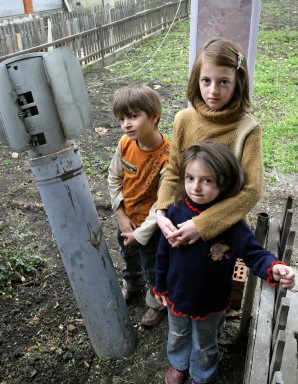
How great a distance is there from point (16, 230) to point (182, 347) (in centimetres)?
217

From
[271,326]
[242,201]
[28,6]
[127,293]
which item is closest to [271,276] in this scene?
[271,326]

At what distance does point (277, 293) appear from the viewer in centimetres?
170

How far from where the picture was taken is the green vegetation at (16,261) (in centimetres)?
303

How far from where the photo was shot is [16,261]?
3.14 m

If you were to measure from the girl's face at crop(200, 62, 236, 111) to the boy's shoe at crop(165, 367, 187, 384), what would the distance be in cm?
149

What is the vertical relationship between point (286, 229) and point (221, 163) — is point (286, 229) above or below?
below

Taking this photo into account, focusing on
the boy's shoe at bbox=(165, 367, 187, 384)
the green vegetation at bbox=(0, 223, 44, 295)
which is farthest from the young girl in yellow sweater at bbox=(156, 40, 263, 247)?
the green vegetation at bbox=(0, 223, 44, 295)

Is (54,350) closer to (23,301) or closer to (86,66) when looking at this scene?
(23,301)

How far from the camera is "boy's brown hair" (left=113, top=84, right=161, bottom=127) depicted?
2.01 metres

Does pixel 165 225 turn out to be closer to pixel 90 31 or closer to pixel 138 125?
pixel 138 125

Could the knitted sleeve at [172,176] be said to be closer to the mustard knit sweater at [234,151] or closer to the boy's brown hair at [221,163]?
the mustard knit sweater at [234,151]

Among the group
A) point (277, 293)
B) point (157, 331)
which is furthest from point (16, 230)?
point (277, 293)

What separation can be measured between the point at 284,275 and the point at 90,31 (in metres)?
9.32

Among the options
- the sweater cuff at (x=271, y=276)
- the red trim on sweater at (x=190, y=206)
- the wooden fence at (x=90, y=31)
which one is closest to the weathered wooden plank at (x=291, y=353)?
the sweater cuff at (x=271, y=276)
